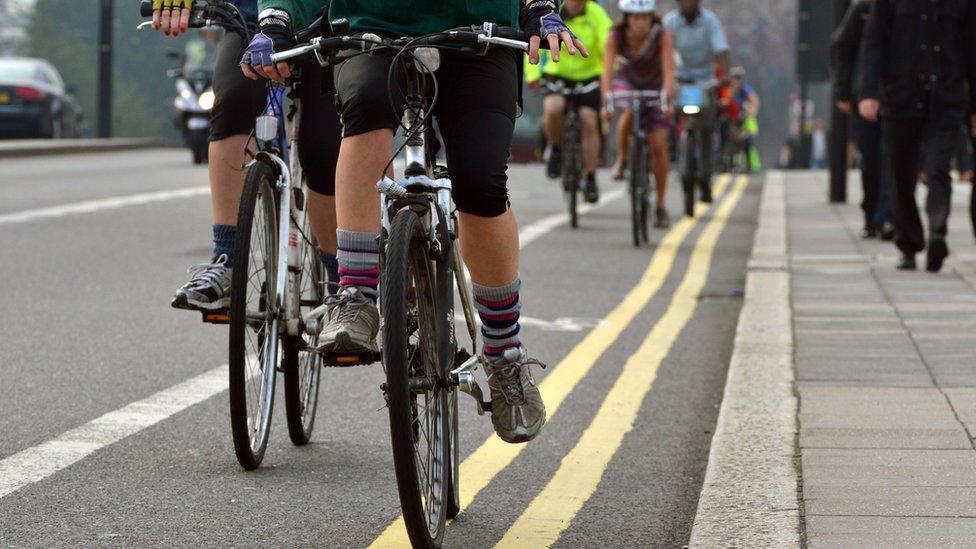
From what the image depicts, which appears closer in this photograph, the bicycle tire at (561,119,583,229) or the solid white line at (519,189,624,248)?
the solid white line at (519,189,624,248)

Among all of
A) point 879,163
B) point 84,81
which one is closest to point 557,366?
point 879,163

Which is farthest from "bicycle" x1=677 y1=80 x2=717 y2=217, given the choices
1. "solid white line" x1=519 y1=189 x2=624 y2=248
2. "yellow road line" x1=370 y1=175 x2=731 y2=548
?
"yellow road line" x1=370 y1=175 x2=731 y2=548

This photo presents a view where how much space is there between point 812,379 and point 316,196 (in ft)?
7.37

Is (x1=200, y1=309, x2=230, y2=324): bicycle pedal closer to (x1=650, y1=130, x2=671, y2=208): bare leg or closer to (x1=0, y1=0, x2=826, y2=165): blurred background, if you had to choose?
(x1=650, y1=130, x2=671, y2=208): bare leg

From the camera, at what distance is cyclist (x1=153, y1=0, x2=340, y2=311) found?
514 centimetres

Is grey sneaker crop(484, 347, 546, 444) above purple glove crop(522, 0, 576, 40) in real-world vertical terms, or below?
below

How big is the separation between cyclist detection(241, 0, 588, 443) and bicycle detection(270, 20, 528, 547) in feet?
0.18

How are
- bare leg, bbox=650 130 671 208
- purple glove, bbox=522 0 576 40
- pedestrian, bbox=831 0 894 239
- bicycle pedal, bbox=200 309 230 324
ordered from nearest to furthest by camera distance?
purple glove, bbox=522 0 576 40 < bicycle pedal, bbox=200 309 230 324 < pedestrian, bbox=831 0 894 239 < bare leg, bbox=650 130 671 208

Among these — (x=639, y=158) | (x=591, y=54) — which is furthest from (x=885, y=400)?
(x=591, y=54)

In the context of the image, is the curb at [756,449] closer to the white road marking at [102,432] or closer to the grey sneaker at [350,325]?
the grey sneaker at [350,325]

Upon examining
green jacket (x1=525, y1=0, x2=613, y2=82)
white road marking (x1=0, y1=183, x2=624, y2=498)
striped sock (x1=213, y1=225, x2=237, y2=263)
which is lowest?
white road marking (x1=0, y1=183, x2=624, y2=498)

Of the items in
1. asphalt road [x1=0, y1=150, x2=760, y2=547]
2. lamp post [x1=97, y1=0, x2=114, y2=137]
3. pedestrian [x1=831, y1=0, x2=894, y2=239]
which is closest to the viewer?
asphalt road [x1=0, y1=150, x2=760, y2=547]

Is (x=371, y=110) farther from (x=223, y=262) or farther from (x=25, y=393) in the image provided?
(x=25, y=393)

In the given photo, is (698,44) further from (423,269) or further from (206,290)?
(423,269)
